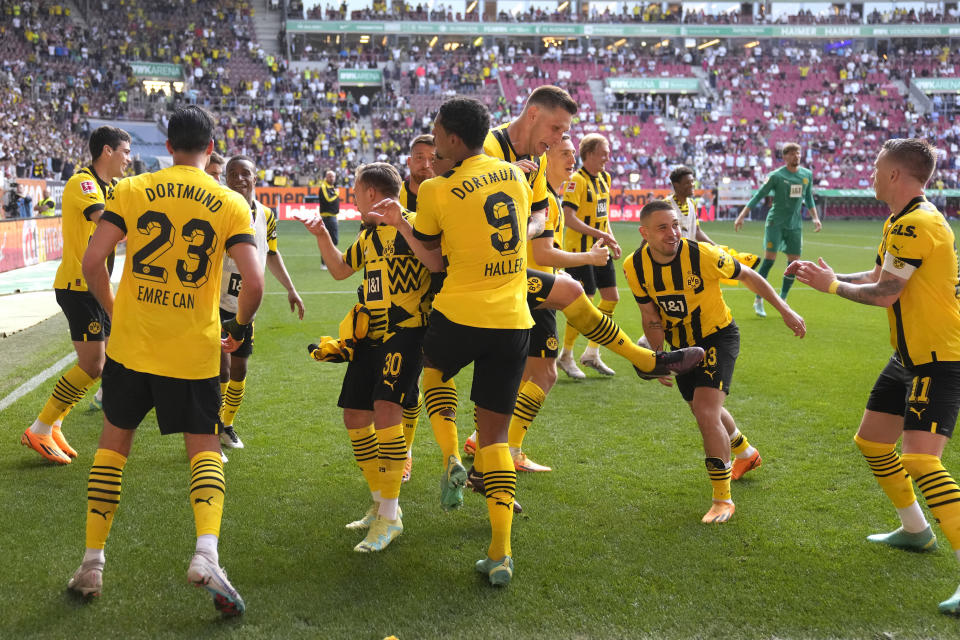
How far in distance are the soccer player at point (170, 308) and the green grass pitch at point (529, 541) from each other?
0.39 m

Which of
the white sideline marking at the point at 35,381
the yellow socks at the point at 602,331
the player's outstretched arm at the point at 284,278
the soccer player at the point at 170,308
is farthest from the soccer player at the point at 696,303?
the white sideline marking at the point at 35,381

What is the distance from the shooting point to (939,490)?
370 cm

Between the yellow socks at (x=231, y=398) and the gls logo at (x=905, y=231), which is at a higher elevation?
the gls logo at (x=905, y=231)

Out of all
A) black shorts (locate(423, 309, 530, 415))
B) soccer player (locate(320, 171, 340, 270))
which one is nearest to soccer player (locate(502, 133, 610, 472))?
black shorts (locate(423, 309, 530, 415))

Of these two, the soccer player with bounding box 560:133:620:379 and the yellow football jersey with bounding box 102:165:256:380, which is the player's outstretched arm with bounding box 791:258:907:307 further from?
the soccer player with bounding box 560:133:620:379

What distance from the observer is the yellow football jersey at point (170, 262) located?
3.48m

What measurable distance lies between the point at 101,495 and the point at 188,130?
1.69m

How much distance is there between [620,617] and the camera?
3.48 m

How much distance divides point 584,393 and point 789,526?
3380mm

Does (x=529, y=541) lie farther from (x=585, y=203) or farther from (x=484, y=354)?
(x=585, y=203)

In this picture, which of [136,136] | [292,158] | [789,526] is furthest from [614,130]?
[789,526]

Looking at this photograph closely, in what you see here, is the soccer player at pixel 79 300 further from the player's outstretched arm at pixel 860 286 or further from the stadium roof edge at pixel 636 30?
the stadium roof edge at pixel 636 30

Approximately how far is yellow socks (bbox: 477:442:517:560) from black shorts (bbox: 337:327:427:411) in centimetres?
64

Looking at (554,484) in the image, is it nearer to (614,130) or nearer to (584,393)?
(584,393)
